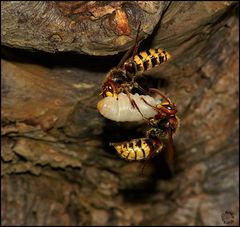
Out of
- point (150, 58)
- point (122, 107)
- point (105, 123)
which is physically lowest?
point (105, 123)

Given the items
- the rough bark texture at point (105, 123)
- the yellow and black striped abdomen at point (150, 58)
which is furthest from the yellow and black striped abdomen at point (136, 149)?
the yellow and black striped abdomen at point (150, 58)

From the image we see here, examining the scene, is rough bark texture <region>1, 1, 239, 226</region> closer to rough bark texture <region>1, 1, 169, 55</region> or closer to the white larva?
rough bark texture <region>1, 1, 169, 55</region>

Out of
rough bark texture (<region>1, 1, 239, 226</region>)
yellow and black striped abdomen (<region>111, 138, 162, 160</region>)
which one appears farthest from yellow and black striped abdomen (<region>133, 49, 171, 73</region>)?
yellow and black striped abdomen (<region>111, 138, 162, 160</region>)

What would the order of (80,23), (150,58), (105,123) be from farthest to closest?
(105,123)
(150,58)
(80,23)

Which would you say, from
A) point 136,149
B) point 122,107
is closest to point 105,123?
point 136,149

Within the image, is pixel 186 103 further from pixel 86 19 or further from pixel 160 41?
pixel 86 19

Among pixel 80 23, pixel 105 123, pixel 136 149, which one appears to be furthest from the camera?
pixel 105 123

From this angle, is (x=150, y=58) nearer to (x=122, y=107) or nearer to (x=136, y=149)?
(x=122, y=107)
